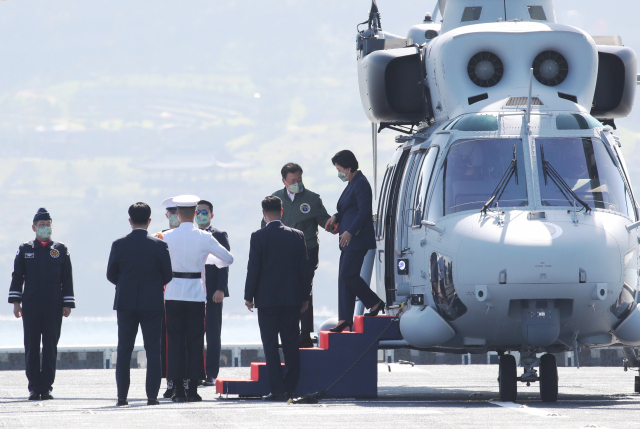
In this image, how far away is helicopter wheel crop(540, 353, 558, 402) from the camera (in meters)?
11.4

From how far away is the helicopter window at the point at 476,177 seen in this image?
11531 mm

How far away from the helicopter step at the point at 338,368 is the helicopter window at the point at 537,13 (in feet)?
15.1

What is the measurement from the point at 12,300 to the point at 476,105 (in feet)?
18.6

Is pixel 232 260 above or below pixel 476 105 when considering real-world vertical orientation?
below

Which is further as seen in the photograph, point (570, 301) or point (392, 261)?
point (392, 261)

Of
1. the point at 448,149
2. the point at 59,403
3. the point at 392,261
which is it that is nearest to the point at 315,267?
the point at 392,261

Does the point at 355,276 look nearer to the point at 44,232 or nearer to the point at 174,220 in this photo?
the point at 174,220

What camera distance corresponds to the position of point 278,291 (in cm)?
1170

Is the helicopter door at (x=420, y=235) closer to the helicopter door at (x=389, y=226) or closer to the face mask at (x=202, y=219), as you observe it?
the helicopter door at (x=389, y=226)

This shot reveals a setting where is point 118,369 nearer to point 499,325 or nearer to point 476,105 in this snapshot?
point 499,325

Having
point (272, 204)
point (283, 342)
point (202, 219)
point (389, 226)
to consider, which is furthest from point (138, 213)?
point (389, 226)

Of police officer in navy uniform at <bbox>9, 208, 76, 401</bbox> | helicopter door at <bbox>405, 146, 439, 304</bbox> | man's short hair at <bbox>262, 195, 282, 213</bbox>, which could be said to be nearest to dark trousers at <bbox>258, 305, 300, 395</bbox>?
man's short hair at <bbox>262, 195, 282, 213</bbox>

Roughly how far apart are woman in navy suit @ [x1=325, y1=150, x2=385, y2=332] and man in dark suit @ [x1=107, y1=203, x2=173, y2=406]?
7.03ft

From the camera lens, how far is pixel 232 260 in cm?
1230
